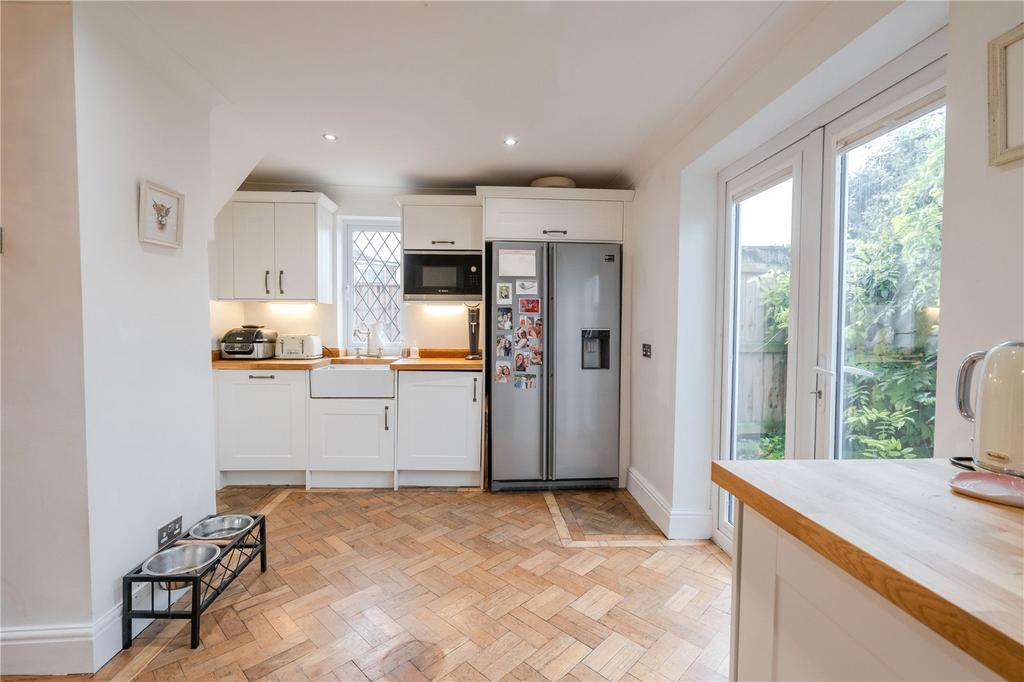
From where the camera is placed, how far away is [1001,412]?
2.44ft

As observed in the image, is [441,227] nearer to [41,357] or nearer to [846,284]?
[41,357]

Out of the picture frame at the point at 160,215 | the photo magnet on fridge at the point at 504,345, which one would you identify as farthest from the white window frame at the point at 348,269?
the picture frame at the point at 160,215

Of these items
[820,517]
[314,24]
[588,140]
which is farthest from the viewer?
[588,140]

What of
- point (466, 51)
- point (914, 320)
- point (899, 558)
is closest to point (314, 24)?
point (466, 51)

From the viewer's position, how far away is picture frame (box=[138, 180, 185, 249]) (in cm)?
173

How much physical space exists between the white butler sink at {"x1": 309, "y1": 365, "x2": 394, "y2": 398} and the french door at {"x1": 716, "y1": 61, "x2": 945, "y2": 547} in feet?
Result: 7.73

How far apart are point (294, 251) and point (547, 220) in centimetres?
202

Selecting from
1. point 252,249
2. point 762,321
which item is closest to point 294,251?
point 252,249

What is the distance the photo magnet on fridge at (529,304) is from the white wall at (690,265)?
0.73 metres

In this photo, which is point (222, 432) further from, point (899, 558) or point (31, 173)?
point (899, 558)

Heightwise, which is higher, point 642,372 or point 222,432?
point 642,372

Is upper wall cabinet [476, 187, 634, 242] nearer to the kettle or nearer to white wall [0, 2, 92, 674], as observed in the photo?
white wall [0, 2, 92, 674]

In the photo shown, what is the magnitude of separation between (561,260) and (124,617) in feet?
9.47

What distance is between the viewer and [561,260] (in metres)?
3.13
